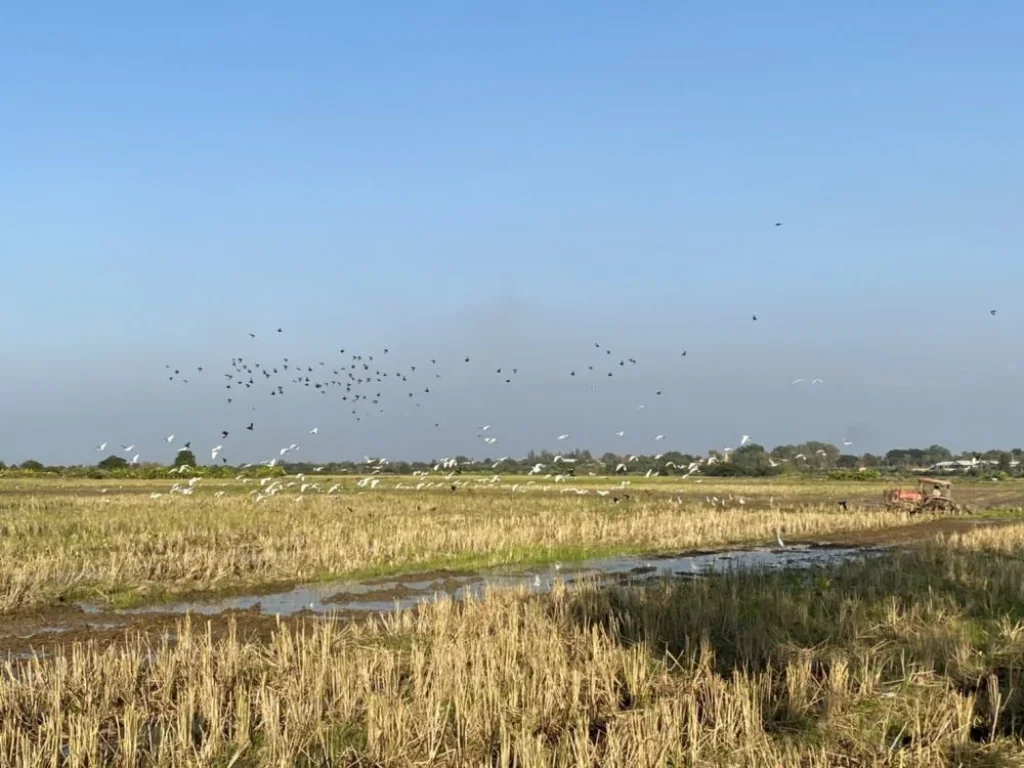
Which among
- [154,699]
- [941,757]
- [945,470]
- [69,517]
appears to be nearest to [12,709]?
[154,699]

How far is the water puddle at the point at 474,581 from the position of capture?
13773mm

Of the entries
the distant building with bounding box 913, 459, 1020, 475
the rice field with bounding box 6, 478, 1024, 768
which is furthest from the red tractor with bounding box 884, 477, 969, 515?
the distant building with bounding box 913, 459, 1020, 475

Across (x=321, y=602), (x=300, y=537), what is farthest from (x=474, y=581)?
(x=300, y=537)

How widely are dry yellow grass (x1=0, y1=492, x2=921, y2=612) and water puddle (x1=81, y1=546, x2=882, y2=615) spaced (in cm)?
108

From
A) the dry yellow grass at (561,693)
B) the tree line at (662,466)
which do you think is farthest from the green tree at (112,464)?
the dry yellow grass at (561,693)

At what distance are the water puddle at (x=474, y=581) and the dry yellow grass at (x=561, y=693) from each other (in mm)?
3235

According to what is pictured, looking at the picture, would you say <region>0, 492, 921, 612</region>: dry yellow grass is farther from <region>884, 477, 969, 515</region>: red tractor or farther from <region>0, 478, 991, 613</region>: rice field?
<region>884, 477, 969, 515</region>: red tractor

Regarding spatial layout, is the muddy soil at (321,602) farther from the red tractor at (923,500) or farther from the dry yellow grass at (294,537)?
the red tractor at (923,500)

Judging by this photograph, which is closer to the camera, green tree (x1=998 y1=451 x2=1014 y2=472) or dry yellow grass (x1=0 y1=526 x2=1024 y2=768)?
dry yellow grass (x1=0 y1=526 x2=1024 y2=768)

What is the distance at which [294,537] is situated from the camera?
21234mm

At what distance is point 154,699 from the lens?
7559 mm

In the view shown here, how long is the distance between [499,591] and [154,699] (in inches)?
219

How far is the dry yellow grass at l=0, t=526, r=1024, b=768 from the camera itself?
20.1 ft

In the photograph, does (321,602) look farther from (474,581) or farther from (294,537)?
(294,537)
